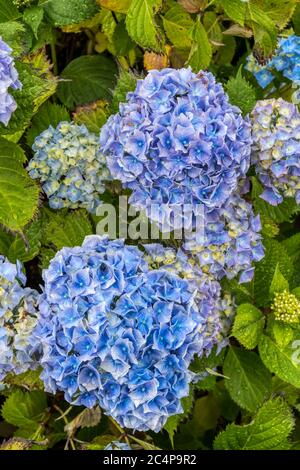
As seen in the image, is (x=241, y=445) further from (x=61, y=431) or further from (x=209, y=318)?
(x=61, y=431)

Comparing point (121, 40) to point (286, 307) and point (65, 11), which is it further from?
point (286, 307)

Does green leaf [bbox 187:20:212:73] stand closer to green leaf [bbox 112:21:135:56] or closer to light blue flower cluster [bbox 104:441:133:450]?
green leaf [bbox 112:21:135:56]

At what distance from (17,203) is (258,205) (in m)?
0.82

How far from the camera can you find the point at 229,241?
2182 millimetres

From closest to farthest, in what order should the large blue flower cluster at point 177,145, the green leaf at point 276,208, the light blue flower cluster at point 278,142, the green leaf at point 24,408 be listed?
1. the large blue flower cluster at point 177,145
2. the light blue flower cluster at point 278,142
3. the green leaf at point 276,208
4. the green leaf at point 24,408

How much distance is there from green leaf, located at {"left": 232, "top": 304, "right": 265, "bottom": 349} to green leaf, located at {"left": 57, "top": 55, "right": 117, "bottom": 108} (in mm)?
1083

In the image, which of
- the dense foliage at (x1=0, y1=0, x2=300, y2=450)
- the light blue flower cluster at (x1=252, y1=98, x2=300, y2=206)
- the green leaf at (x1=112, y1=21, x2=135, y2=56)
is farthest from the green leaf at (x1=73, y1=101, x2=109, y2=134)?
the light blue flower cluster at (x1=252, y1=98, x2=300, y2=206)

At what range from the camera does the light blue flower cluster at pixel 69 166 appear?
2240mm

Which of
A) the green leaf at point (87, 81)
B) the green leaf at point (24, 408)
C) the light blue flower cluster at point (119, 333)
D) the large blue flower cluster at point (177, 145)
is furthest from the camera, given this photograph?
the green leaf at point (87, 81)

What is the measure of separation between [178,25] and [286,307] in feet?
3.47

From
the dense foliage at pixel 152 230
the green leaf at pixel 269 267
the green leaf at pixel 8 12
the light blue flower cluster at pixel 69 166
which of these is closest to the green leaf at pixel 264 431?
the dense foliage at pixel 152 230

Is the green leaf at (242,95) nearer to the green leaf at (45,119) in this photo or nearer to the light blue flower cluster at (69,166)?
the light blue flower cluster at (69,166)

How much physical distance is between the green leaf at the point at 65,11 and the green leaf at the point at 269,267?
3.27ft
